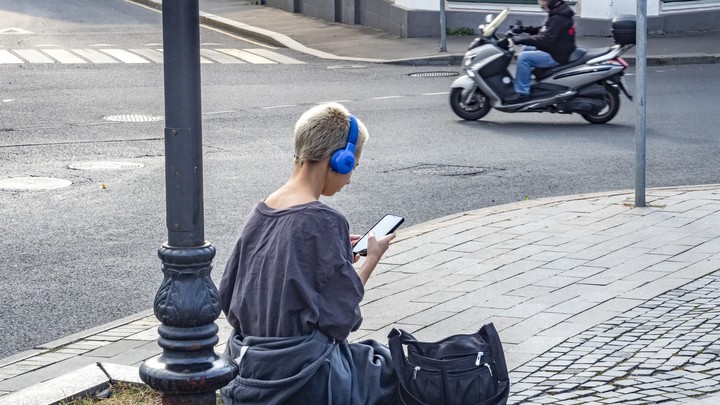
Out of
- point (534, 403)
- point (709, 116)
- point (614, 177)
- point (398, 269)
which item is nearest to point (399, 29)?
point (709, 116)

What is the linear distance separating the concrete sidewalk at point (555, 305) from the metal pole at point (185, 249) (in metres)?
0.97

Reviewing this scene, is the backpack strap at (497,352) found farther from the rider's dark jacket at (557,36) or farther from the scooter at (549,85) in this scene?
the rider's dark jacket at (557,36)

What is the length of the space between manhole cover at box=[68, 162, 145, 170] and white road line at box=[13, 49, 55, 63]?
10.5 m

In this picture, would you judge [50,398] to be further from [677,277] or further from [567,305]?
[677,277]

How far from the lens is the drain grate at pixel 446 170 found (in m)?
11.7

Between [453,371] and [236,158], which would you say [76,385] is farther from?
[236,158]

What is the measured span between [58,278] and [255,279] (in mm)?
3958

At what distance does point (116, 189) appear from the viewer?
1084 centimetres

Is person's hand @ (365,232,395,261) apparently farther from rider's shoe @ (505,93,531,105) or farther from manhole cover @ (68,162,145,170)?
rider's shoe @ (505,93,531,105)

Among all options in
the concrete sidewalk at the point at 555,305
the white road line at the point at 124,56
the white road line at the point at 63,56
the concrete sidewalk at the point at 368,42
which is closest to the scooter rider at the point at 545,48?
the concrete sidewalk at the point at 555,305

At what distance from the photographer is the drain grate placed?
11695mm

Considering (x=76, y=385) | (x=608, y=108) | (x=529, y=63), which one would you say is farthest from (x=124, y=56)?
(x=76, y=385)

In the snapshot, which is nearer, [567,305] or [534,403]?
[534,403]

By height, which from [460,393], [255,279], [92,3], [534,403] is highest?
[92,3]
